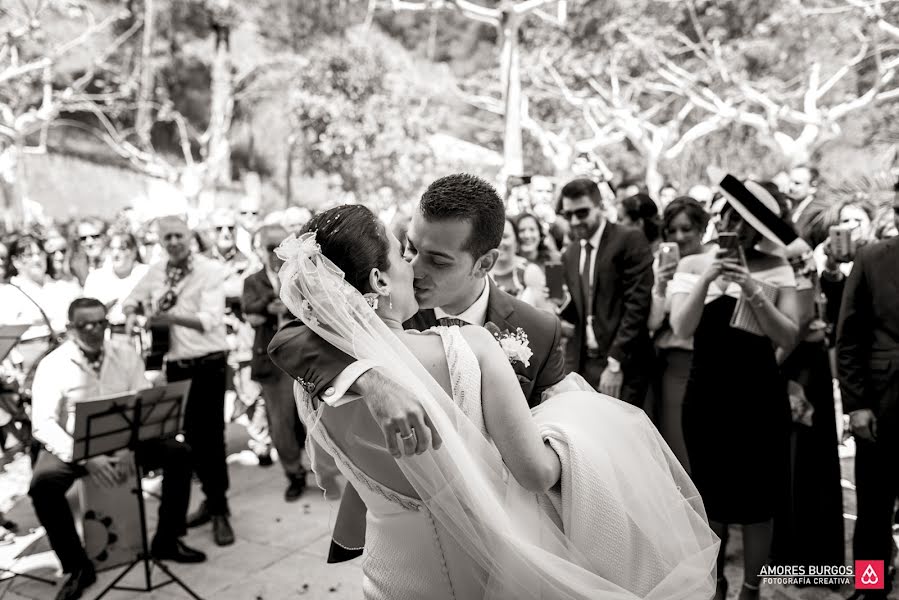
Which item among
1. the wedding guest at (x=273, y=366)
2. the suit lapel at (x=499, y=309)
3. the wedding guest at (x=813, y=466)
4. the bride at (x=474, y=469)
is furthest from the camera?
the wedding guest at (x=273, y=366)

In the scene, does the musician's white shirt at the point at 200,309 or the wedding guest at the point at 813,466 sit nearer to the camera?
the wedding guest at the point at 813,466

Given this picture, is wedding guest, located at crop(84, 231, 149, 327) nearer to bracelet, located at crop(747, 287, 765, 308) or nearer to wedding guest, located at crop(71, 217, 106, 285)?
wedding guest, located at crop(71, 217, 106, 285)

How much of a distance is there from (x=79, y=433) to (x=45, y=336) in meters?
3.35

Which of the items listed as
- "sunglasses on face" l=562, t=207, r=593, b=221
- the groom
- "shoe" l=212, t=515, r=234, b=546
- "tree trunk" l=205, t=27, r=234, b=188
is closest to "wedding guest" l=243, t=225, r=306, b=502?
"shoe" l=212, t=515, r=234, b=546

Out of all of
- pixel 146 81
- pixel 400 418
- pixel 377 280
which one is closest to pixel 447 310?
pixel 377 280


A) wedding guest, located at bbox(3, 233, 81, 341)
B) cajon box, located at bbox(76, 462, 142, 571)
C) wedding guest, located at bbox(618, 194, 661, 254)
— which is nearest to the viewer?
cajon box, located at bbox(76, 462, 142, 571)

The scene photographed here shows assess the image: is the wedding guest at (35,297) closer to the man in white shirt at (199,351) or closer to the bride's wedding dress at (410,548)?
the man in white shirt at (199,351)

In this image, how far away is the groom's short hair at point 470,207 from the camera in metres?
2.07

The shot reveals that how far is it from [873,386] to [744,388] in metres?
0.65

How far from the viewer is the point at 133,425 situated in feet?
13.9

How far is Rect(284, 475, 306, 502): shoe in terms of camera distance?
5.79m

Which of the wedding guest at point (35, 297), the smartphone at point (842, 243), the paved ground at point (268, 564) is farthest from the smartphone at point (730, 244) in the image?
the wedding guest at point (35, 297)

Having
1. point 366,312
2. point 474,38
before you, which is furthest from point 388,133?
point 474,38

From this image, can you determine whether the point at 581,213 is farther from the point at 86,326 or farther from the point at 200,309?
the point at 86,326
